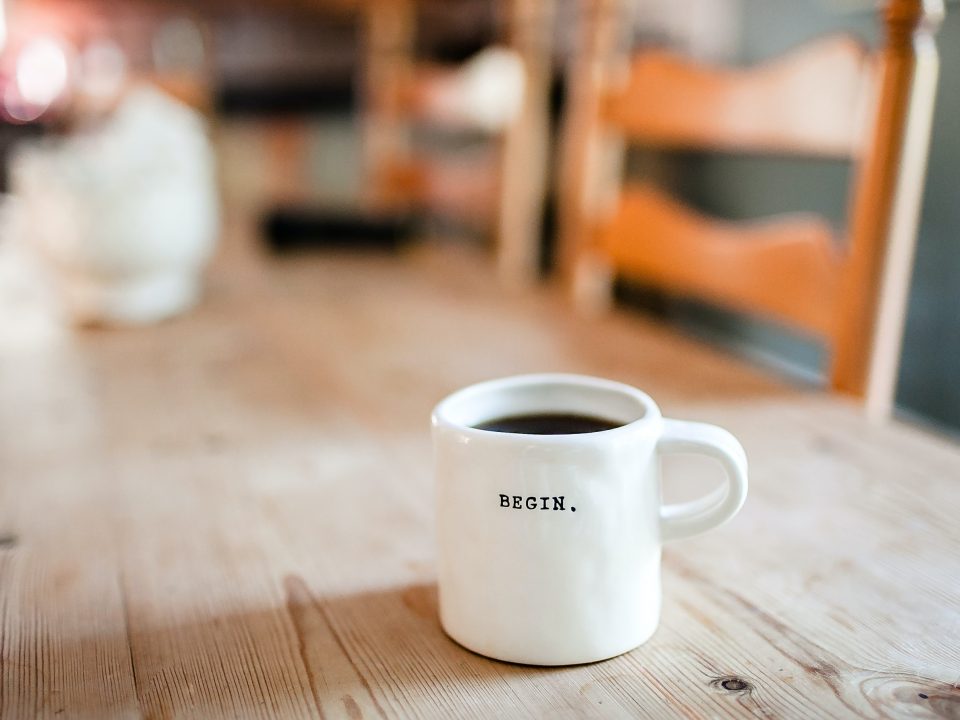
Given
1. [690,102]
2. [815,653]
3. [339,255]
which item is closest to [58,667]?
[815,653]

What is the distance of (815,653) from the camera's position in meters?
0.38

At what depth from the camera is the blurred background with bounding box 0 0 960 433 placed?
96 cm

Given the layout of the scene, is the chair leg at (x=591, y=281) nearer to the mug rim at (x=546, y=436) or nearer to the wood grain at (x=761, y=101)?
the wood grain at (x=761, y=101)

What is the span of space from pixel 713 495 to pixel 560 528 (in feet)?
0.26

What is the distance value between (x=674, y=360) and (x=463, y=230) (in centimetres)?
101

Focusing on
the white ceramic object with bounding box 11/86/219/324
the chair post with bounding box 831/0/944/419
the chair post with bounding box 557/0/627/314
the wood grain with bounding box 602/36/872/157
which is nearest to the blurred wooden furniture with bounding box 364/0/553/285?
the chair post with bounding box 557/0/627/314

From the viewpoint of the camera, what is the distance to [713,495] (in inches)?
15.5

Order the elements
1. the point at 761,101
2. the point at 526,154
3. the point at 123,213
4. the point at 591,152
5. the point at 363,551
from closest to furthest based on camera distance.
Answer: the point at 363,551, the point at 761,101, the point at 123,213, the point at 591,152, the point at 526,154

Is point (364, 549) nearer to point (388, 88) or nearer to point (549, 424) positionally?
point (549, 424)

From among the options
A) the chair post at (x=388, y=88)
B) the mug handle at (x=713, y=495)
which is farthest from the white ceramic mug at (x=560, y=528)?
the chair post at (x=388, y=88)

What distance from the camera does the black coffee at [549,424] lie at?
396 millimetres

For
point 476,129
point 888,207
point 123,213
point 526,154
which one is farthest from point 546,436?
point 476,129

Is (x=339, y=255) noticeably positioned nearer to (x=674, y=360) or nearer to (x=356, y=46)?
(x=674, y=360)

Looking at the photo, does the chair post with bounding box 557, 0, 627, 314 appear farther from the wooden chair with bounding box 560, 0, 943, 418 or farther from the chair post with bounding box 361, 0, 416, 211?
the chair post with bounding box 361, 0, 416, 211
